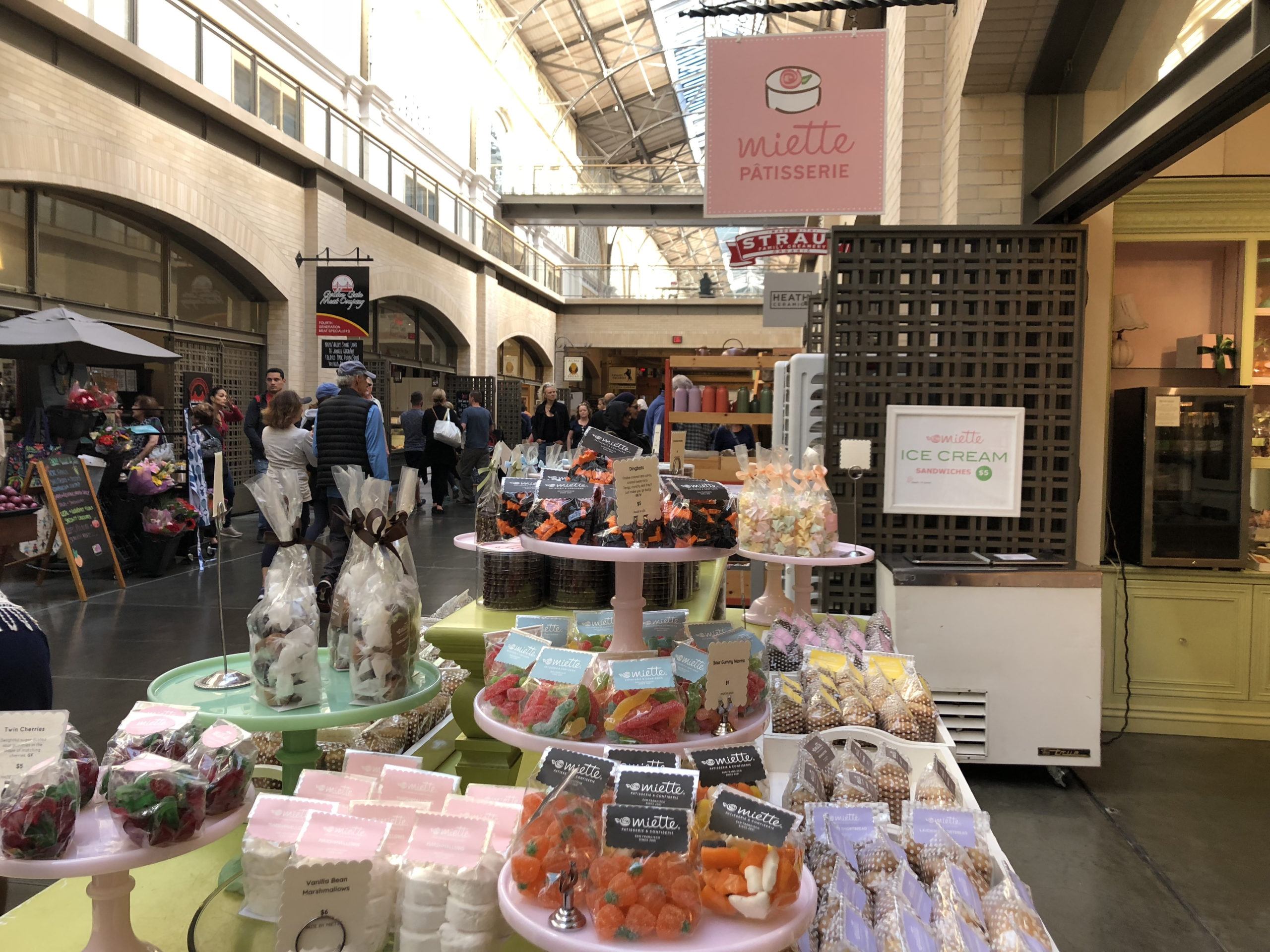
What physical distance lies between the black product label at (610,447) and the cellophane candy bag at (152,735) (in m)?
1.21

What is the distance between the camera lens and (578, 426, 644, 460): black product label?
2420 millimetres

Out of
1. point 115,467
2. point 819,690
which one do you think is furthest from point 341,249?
point 819,690

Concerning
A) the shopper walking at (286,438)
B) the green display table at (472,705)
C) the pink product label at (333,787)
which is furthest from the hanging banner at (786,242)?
the pink product label at (333,787)

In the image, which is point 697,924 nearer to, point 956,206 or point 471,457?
point 956,206

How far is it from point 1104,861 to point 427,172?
15.6 meters

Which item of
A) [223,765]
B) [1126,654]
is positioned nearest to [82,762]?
[223,765]

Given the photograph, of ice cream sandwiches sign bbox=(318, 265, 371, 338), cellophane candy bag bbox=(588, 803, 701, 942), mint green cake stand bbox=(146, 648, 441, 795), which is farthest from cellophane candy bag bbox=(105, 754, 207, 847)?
ice cream sandwiches sign bbox=(318, 265, 371, 338)

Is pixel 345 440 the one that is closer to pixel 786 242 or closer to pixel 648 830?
pixel 786 242

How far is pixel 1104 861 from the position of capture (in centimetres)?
318

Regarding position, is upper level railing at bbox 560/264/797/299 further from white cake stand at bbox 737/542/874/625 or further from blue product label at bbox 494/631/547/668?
blue product label at bbox 494/631/547/668

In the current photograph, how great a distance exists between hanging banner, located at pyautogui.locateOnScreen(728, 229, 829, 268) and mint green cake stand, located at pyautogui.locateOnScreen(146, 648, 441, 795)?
241 inches

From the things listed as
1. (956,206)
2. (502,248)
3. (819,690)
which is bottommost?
(819,690)

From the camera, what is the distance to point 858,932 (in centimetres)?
140

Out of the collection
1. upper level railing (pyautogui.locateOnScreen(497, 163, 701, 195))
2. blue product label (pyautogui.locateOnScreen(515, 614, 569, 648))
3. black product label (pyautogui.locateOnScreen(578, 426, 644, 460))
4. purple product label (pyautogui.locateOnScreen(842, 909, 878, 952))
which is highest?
→ upper level railing (pyautogui.locateOnScreen(497, 163, 701, 195))
